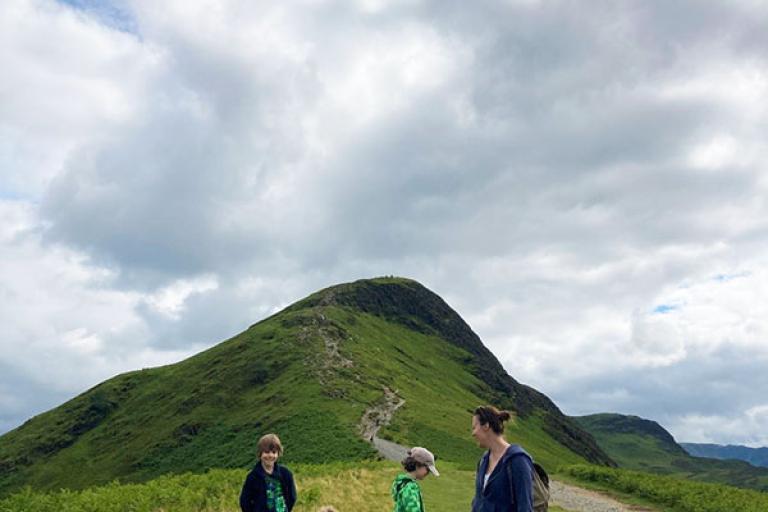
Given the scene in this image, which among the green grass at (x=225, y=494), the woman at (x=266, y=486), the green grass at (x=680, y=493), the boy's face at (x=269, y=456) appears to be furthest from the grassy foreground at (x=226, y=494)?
the boy's face at (x=269, y=456)

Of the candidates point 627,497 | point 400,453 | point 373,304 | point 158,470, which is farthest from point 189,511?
point 373,304

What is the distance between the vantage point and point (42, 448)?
111 meters

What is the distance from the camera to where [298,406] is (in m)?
77.8

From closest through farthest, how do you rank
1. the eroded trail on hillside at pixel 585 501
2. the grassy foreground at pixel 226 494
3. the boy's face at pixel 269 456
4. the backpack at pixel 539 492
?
the backpack at pixel 539 492 < the boy's face at pixel 269 456 < the grassy foreground at pixel 226 494 < the eroded trail on hillside at pixel 585 501

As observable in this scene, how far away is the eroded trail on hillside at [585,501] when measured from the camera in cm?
3151

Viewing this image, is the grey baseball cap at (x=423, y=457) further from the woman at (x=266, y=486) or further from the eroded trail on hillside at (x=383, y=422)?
the eroded trail on hillside at (x=383, y=422)

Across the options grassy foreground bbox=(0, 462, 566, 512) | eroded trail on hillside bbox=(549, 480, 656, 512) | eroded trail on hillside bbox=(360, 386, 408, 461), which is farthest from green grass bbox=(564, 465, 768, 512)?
eroded trail on hillside bbox=(360, 386, 408, 461)

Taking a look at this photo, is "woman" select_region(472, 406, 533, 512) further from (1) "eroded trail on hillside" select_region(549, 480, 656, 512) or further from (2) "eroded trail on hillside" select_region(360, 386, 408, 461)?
(2) "eroded trail on hillside" select_region(360, 386, 408, 461)

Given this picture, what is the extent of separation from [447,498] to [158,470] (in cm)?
6406

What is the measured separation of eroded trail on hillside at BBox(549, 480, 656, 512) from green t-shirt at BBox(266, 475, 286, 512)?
24.0m

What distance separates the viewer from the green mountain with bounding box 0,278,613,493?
234ft

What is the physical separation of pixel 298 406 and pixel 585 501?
Answer: 161ft

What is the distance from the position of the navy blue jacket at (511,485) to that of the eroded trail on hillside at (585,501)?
25783mm

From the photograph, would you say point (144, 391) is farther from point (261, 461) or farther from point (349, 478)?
point (261, 461)
